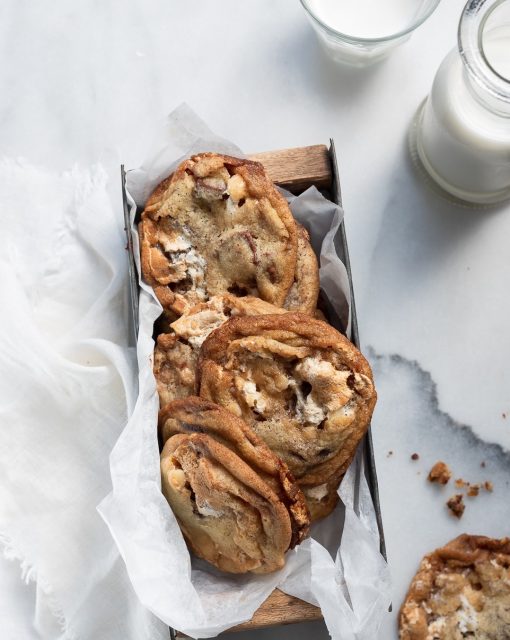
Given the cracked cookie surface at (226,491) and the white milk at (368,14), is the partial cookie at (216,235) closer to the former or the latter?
Result: the cracked cookie surface at (226,491)

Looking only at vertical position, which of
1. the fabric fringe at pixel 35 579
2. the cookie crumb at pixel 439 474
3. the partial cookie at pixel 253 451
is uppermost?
the partial cookie at pixel 253 451

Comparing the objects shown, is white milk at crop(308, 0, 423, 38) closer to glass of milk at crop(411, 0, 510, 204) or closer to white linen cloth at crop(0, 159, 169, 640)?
glass of milk at crop(411, 0, 510, 204)

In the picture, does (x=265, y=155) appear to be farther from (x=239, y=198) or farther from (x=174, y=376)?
(x=174, y=376)

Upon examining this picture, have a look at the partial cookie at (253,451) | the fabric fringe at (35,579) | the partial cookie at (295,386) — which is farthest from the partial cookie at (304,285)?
the fabric fringe at (35,579)

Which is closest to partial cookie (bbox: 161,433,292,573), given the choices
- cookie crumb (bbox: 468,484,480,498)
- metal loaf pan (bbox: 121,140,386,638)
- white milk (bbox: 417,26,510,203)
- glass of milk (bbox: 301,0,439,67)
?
metal loaf pan (bbox: 121,140,386,638)

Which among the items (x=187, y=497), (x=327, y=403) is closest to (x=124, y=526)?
(x=187, y=497)
